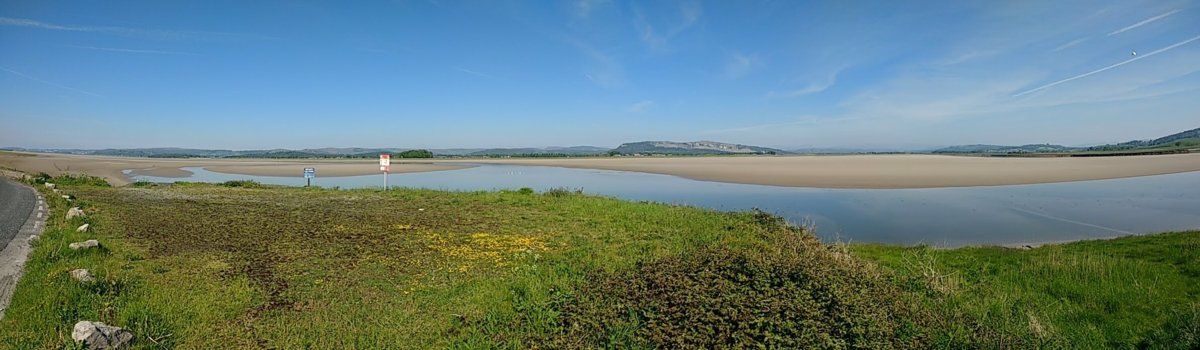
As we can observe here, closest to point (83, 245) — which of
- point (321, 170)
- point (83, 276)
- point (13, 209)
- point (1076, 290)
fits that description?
point (83, 276)

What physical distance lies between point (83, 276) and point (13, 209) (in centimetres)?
1224

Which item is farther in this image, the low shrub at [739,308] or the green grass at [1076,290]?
the green grass at [1076,290]

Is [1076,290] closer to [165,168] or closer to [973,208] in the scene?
[973,208]

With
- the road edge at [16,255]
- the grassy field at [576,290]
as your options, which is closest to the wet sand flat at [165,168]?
the road edge at [16,255]

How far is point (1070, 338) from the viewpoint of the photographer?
6.27 m

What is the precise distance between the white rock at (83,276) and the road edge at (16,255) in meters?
0.61

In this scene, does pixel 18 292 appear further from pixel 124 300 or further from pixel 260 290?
pixel 260 290

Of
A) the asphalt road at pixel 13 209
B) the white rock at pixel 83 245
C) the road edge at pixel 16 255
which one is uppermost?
the white rock at pixel 83 245

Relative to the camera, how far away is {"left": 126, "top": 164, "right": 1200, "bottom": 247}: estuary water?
16109 millimetres

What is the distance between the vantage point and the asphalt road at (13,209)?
36.8 ft

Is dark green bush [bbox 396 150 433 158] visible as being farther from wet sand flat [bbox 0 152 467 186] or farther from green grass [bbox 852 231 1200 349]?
green grass [bbox 852 231 1200 349]

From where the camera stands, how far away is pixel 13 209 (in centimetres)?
1476

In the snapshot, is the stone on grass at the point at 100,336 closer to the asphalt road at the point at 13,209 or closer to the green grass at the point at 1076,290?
the asphalt road at the point at 13,209

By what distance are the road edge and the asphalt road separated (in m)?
0.11
